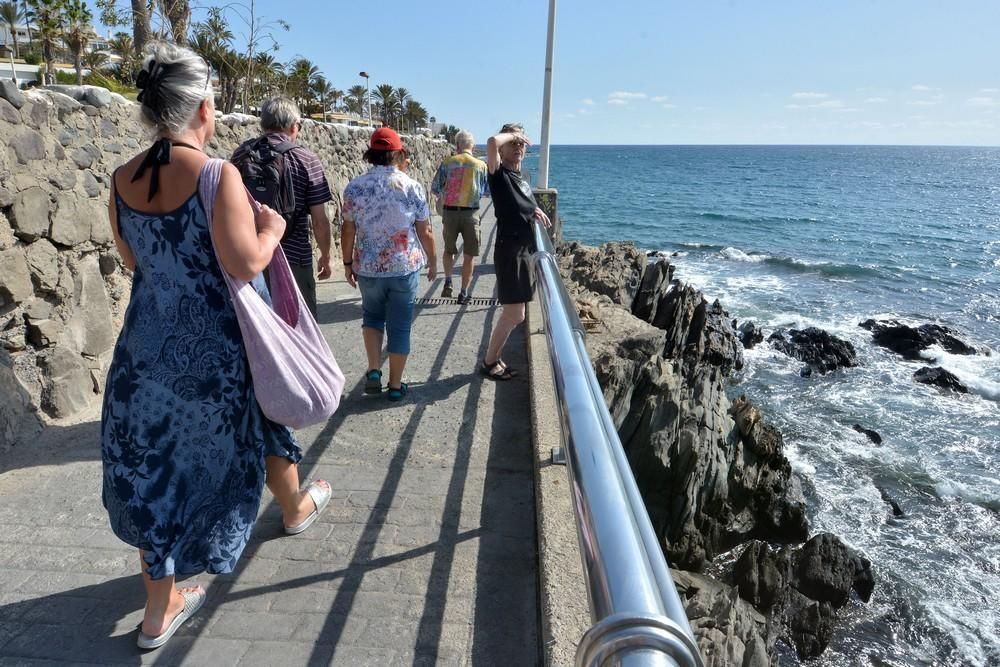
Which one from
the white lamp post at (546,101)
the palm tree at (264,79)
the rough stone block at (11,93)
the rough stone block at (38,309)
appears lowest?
the rough stone block at (38,309)

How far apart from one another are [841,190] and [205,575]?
73.0 meters

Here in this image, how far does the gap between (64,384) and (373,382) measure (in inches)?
72.7

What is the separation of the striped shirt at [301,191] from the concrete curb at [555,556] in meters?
1.64

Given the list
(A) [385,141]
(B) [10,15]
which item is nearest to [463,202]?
(A) [385,141]

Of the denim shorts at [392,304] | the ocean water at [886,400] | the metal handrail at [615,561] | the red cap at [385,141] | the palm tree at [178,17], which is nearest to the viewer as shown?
the metal handrail at [615,561]

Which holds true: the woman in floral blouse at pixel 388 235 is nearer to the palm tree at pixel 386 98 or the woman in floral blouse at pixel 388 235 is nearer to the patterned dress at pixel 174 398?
the patterned dress at pixel 174 398

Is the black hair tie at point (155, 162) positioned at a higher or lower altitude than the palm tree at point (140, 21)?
lower

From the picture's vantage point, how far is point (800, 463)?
9727 millimetres

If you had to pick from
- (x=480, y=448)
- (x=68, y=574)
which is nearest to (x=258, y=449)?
(x=68, y=574)

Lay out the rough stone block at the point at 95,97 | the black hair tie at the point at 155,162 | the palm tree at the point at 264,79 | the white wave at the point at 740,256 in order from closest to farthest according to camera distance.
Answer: the black hair tie at the point at 155,162 < the rough stone block at the point at 95,97 < the palm tree at the point at 264,79 < the white wave at the point at 740,256

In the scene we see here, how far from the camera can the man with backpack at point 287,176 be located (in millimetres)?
3555

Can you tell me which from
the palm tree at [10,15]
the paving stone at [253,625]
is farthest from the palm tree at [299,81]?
the paving stone at [253,625]

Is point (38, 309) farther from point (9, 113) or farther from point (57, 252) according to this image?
point (9, 113)

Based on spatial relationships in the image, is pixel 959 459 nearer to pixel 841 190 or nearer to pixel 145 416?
pixel 145 416
